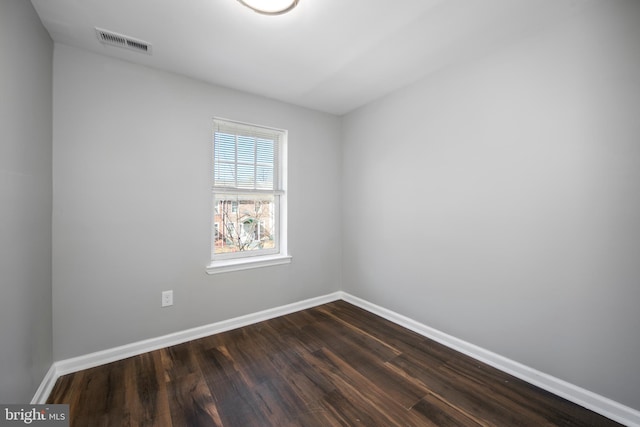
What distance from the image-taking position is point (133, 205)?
2166 mm

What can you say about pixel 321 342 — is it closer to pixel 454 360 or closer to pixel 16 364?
pixel 454 360

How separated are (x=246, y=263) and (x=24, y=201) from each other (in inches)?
64.7

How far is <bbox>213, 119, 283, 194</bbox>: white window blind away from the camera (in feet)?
8.66

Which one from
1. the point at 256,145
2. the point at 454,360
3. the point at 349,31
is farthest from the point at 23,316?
the point at 454,360

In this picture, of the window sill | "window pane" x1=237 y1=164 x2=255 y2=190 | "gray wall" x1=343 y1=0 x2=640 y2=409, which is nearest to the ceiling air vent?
"window pane" x1=237 y1=164 x2=255 y2=190

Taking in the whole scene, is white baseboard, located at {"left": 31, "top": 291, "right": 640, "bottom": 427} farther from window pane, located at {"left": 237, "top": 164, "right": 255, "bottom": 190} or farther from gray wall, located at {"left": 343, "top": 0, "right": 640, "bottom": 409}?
window pane, located at {"left": 237, "top": 164, "right": 255, "bottom": 190}

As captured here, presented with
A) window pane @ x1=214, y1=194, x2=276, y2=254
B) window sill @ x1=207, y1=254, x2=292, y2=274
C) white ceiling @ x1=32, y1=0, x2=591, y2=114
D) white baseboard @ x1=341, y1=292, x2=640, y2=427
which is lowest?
white baseboard @ x1=341, y1=292, x2=640, y2=427

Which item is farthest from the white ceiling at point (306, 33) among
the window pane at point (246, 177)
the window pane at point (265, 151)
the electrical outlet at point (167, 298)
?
the electrical outlet at point (167, 298)

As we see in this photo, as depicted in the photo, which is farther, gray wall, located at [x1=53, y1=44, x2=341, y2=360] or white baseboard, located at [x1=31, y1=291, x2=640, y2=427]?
gray wall, located at [x1=53, y1=44, x2=341, y2=360]

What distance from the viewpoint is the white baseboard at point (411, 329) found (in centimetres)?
155

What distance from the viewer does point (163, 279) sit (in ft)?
7.54

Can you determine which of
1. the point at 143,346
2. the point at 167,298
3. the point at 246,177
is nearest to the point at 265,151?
the point at 246,177

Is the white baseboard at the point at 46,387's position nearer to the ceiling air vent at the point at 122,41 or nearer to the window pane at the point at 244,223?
the window pane at the point at 244,223

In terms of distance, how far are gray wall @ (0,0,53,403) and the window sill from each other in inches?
44.9
